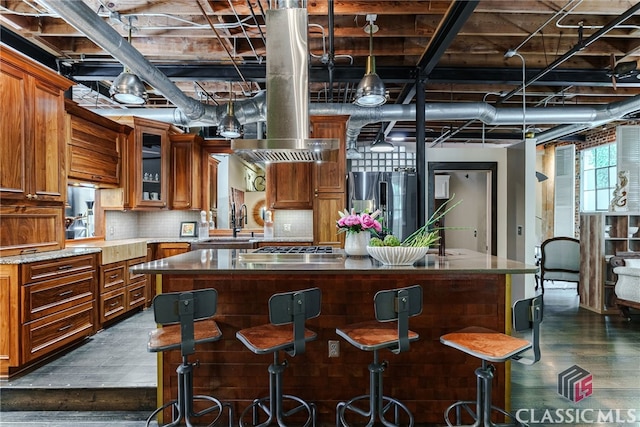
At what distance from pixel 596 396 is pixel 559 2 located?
3.41m

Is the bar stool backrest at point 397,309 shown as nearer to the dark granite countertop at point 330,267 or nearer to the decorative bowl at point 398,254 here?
the dark granite countertop at point 330,267

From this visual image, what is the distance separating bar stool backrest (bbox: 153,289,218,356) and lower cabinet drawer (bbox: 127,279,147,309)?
301 centimetres

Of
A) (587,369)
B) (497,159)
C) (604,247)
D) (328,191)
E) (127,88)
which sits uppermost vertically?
(127,88)

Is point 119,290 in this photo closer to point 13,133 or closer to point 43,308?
point 43,308

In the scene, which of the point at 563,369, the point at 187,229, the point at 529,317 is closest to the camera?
the point at 529,317

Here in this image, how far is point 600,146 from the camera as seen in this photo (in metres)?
7.70

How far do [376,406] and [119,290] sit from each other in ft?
11.4

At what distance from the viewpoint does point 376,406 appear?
225 centimetres

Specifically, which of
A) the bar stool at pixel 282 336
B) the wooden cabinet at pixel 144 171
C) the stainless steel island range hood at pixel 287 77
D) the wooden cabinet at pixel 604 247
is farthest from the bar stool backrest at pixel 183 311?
the wooden cabinet at pixel 604 247

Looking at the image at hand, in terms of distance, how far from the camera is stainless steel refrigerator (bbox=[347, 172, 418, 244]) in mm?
5098

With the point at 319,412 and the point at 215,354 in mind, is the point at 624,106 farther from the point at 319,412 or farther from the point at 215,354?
the point at 215,354

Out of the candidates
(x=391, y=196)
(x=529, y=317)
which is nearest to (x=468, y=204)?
(x=391, y=196)

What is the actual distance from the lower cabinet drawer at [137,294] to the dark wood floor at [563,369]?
0.86ft

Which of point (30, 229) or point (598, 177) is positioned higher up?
point (598, 177)
